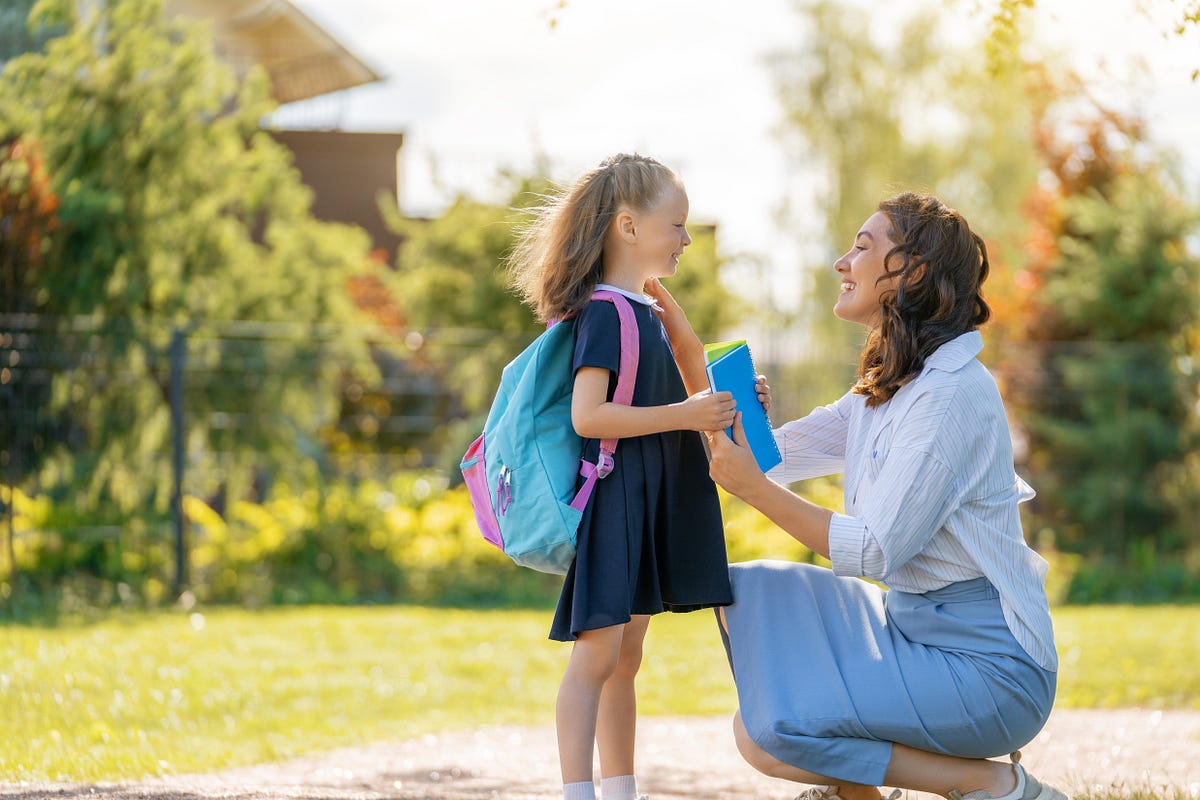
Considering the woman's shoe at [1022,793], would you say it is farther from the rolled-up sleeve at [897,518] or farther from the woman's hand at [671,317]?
the woman's hand at [671,317]

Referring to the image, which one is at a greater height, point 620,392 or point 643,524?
point 620,392

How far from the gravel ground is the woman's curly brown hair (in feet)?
5.33

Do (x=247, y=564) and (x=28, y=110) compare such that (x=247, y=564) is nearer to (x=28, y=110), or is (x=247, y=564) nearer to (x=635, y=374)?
(x=28, y=110)

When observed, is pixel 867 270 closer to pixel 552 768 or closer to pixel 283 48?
pixel 552 768

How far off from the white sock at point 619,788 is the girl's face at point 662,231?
129 centimetres

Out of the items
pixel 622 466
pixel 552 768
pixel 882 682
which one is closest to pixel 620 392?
pixel 622 466

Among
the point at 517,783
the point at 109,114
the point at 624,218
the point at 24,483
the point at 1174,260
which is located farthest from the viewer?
the point at 1174,260

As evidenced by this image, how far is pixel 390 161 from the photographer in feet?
68.5

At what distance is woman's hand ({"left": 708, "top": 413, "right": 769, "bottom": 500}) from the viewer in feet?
10.5

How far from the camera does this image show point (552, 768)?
494cm

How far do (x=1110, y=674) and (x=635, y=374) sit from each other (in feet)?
16.5

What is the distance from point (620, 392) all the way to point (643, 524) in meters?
0.32

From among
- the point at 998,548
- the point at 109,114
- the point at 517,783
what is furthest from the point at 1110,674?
the point at 109,114

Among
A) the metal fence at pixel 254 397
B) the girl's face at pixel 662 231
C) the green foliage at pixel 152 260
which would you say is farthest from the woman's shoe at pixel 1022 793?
the green foliage at pixel 152 260
